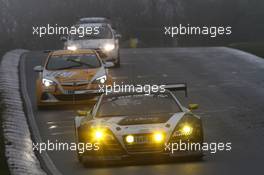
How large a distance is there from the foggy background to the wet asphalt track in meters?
23.7

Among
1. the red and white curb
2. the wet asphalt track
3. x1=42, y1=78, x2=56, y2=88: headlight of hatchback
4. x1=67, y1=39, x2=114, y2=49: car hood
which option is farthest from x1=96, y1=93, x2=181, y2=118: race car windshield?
x1=67, y1=39, x2=114, y2=49: car hood

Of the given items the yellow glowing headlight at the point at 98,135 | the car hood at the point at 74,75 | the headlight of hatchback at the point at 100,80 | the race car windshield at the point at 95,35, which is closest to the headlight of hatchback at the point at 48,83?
the car hood at the point at 74,75

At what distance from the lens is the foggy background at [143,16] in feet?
220

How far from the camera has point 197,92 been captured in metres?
28.3

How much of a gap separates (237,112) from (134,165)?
8.37m

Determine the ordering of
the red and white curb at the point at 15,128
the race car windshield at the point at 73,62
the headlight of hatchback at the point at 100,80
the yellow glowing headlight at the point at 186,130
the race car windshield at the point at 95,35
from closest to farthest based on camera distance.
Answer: the yellow glowing headlight at the point at 186,130, the red and white curb at the point at 15,128, the headlight of hatchback at the point at 100,80, the race car windshield at the point at 73,62, the race car windshield at the point at 95,35

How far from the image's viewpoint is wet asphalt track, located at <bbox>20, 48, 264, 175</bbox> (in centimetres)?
1598

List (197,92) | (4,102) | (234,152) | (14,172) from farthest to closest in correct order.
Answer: (197,92)
(4,102)
(234,152)
(14,172)

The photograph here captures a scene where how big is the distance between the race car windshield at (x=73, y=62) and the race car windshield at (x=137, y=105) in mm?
8775

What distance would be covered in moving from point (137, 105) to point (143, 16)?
54001 millimetres

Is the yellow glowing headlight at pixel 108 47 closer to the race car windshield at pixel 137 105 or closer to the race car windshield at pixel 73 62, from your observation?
the race car windshield at pixel 73 62

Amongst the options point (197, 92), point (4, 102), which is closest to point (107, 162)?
point (4, 102)

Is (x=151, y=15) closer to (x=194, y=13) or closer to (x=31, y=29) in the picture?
(x=194, y=13)

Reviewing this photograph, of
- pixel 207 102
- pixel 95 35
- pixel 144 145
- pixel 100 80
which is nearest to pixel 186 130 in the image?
pixel 144 145
